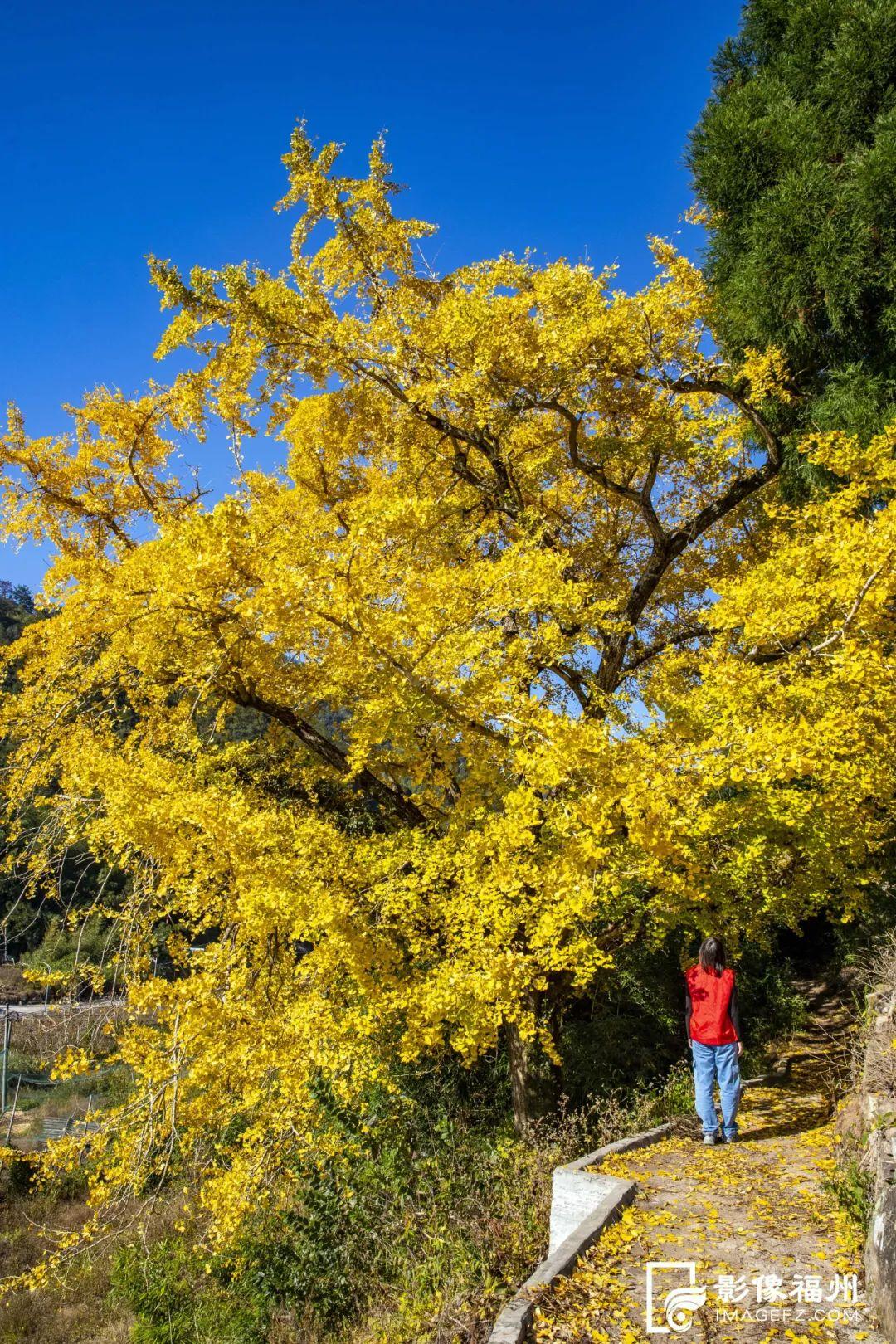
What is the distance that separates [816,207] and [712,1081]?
7.17 metres

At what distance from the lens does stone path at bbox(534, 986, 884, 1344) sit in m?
3.15

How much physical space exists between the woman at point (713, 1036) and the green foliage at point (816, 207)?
4.54 metres

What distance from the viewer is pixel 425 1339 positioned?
3889mm

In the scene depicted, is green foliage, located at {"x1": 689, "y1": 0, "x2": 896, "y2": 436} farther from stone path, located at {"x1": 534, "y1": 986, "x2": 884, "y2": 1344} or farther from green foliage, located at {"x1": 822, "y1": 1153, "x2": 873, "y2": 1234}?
stone path, located at {"x1": 534, "y1": 986, "x2": 884, "y2": 1344}

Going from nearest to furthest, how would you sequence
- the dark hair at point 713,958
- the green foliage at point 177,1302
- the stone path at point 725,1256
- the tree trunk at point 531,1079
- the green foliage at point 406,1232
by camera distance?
the stone path at point 725,1256 → the green foliage at point 406,1232 → the dark hair at point 713,958 → the green foliage at point 177,1302 → the tree trunk at point 531,1079

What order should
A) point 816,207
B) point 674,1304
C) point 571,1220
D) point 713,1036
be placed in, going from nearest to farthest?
point 674,1304 → point 571,1220 → point 713,1036 → point 816,207

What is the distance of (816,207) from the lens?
22.5 feet

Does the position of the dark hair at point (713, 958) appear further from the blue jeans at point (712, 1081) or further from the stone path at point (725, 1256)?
the stone path at point (725, 1256)

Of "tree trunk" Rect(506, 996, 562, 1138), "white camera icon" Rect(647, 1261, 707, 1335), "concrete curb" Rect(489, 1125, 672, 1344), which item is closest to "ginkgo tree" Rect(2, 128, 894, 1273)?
"tree trunk" Rect(506, 996, 562, 1138)

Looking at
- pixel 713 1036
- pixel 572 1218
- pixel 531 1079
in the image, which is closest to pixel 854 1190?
pixel 713 1036

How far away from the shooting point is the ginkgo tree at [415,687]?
16.5 feet

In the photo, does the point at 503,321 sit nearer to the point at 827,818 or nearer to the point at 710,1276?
the point at 827,818

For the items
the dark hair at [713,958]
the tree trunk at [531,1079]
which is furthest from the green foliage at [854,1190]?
the tree trunk at [531,1079]

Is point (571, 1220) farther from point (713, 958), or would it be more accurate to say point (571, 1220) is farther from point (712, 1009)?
point (713, 958)
